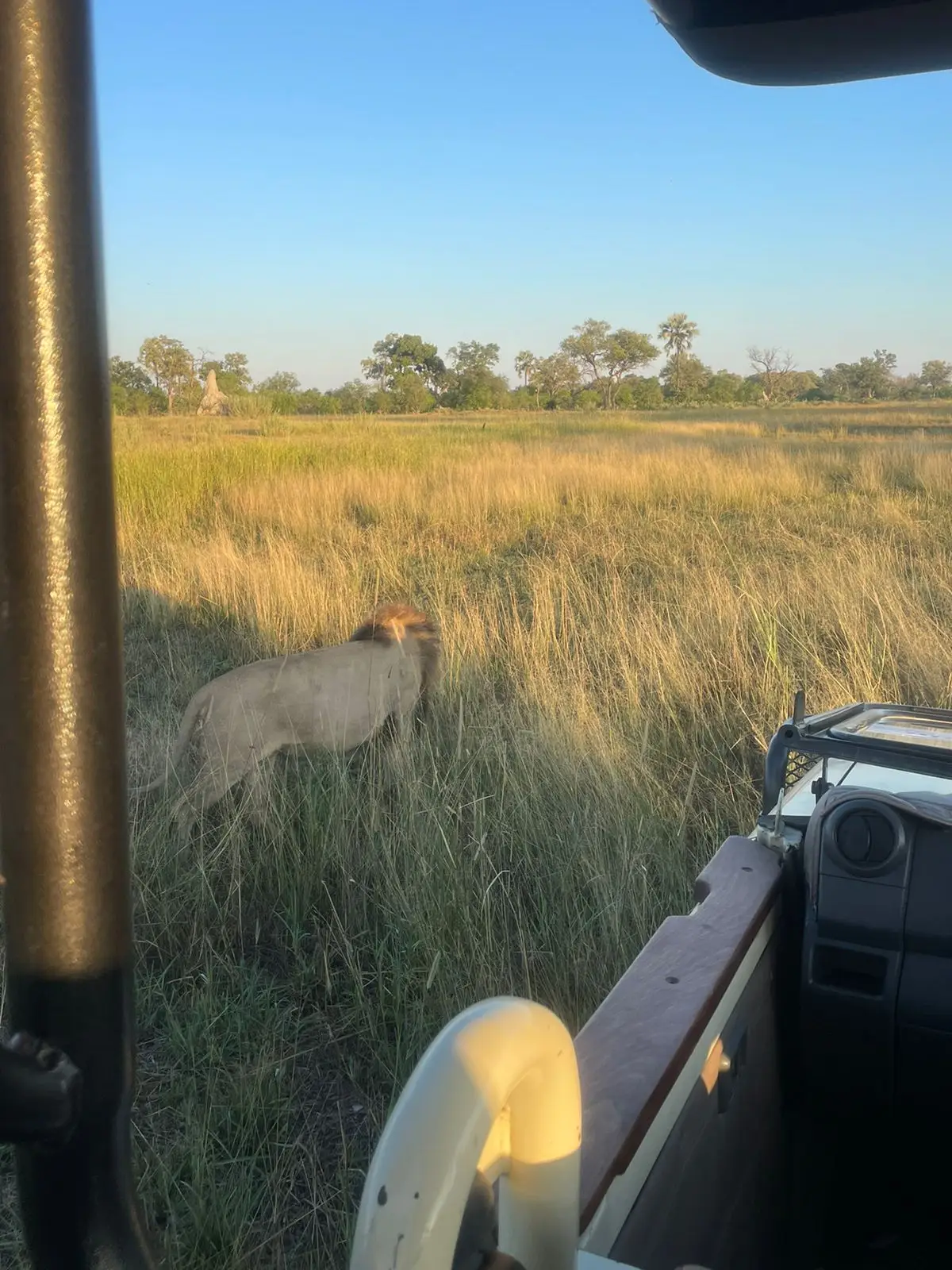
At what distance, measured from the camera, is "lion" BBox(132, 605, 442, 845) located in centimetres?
431

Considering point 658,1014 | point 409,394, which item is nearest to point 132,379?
point 658,1014

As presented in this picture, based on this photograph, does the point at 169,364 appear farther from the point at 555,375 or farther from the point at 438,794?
the point at 555,375

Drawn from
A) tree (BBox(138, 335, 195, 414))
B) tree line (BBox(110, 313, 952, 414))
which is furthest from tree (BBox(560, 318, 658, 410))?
tree (BBox(138, 335, 195, 414))

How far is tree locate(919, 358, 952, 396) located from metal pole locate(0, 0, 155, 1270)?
68510mm

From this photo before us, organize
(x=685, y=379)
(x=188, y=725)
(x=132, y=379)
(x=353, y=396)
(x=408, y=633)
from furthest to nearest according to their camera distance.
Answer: (x=685, y=379) → (x=353, y=396) → (x=132, y=379) → (x=408, y=633) → (x=188, y=725)

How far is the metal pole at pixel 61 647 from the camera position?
66cm

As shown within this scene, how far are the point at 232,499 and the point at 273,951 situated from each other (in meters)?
9.39

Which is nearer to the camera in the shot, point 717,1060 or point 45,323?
point 45,323

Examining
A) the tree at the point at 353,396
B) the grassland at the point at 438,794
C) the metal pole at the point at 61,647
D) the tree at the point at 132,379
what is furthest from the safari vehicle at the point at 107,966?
the tree at the point at 353,396

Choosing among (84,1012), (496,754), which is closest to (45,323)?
(84,1012)

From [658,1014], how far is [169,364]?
77.2 feet

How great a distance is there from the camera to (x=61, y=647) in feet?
2.32

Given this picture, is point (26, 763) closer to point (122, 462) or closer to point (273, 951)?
point (273, 951)

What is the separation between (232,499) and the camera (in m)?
12.1
